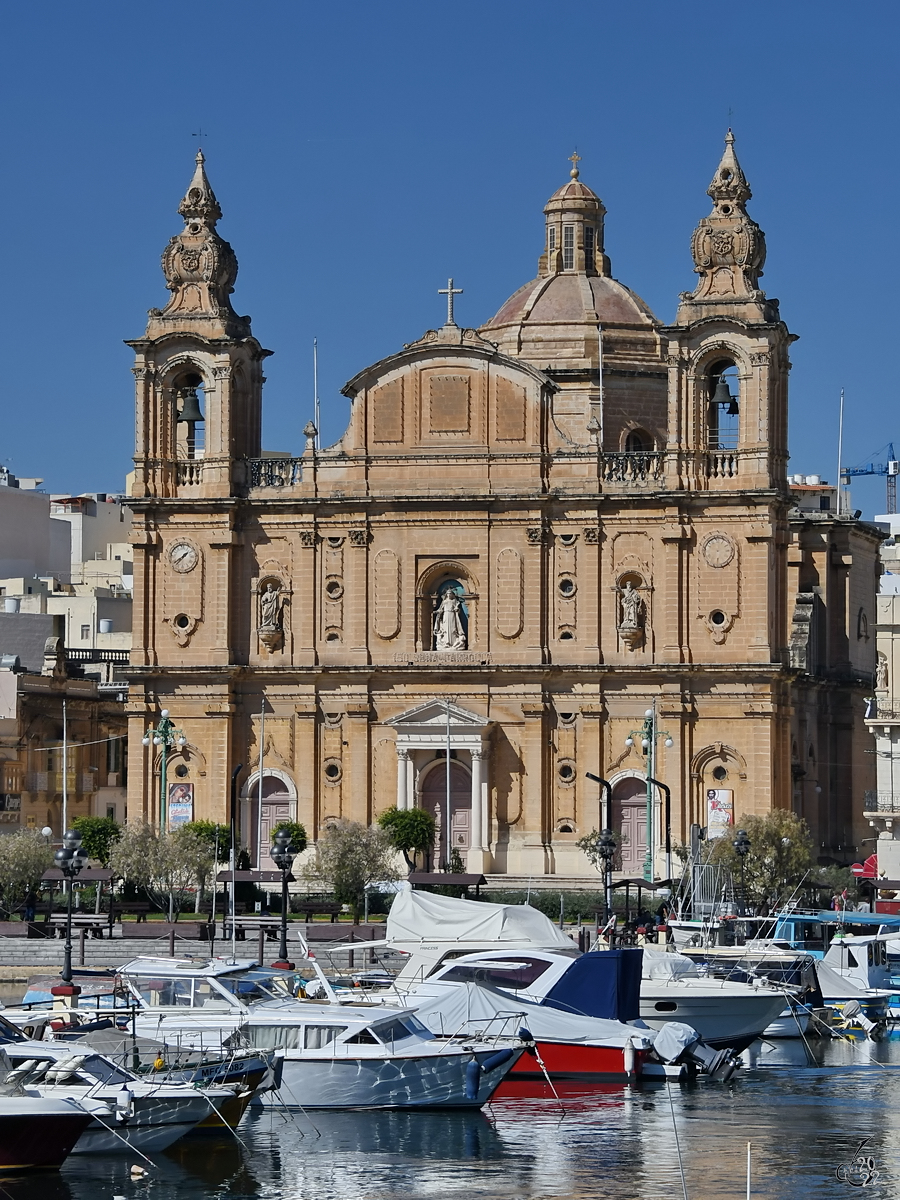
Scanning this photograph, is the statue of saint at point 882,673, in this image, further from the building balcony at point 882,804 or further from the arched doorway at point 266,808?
the arched doorway at point 266,808

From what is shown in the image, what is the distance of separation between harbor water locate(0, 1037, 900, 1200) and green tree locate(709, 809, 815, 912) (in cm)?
2653

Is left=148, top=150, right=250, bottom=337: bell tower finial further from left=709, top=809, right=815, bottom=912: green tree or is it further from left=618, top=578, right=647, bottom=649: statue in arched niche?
left=709, top=809, right=815, bottom=912: green tree

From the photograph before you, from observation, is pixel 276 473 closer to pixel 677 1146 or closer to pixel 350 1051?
pixel 350 1051

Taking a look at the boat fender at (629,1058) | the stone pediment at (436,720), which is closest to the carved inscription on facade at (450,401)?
the stone pediment at (436,720)

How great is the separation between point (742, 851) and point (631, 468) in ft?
58.1

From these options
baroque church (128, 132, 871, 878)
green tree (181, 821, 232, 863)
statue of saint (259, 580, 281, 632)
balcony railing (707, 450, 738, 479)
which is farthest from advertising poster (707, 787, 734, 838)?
statue of saint (259, 580, 281, 632)

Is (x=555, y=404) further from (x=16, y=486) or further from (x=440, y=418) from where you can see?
(x=16, y=486)

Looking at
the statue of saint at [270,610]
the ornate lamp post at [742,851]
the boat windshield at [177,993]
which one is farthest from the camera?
the statue of saint at [270,610]

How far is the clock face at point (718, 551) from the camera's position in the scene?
85250mm

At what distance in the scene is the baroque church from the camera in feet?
280

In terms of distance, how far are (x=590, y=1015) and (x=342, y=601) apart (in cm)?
3757

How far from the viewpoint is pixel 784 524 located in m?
86.6

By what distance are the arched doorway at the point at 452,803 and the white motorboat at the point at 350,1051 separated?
38097 mm

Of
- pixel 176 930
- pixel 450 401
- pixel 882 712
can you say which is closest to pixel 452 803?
pixel 450 401
